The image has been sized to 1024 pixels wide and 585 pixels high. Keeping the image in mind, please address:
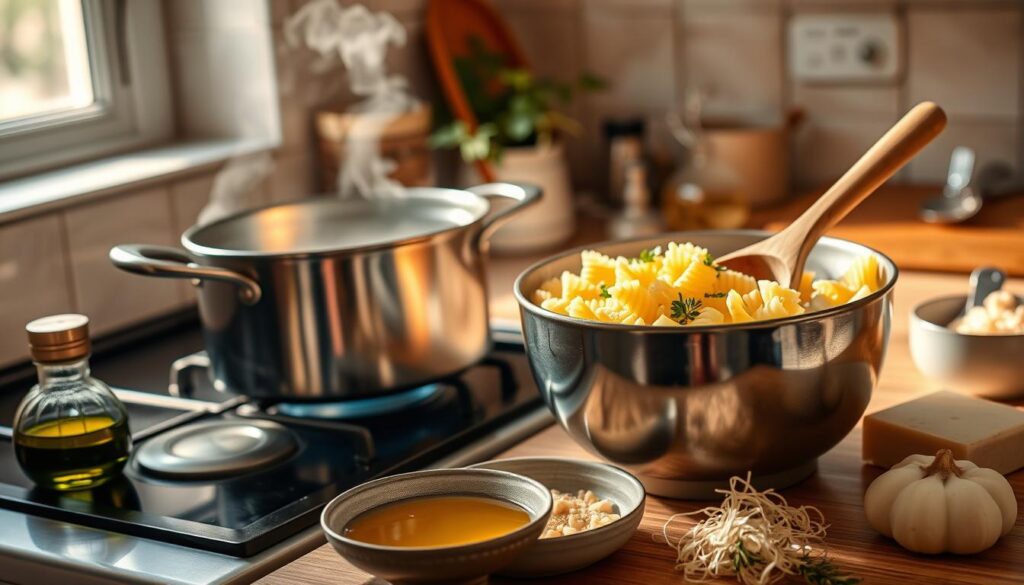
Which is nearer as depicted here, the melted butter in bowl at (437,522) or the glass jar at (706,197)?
the melted butter in bowl at (437,522)

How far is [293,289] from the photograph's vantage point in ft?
3.81

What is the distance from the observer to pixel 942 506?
2.94 feet

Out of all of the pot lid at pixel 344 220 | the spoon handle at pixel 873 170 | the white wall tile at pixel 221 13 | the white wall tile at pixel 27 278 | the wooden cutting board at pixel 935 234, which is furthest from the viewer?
the white wall tile at pixel 221 13

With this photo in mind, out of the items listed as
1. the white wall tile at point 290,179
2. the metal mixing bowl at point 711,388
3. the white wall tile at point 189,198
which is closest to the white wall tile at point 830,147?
the white wall tile at point 290,179

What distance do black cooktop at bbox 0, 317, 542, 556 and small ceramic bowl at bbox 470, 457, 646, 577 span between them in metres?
0.17

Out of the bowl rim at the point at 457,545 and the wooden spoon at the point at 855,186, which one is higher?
the wooden spoon at the point at 855,186

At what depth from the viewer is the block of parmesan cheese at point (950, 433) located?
1.02 meters

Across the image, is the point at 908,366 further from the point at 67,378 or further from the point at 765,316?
the point at 67,378

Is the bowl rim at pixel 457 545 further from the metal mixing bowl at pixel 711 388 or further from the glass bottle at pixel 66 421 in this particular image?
the glass bottle at pixel 66 421

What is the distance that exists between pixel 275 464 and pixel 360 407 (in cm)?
16

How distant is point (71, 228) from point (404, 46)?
0.71 meters

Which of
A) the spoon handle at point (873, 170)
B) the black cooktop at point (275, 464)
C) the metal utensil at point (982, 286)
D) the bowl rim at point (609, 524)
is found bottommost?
the black cooktop at point (275, 464)

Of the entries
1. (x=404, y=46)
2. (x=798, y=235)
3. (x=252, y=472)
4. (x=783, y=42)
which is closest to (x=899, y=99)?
(x=783, y=42)

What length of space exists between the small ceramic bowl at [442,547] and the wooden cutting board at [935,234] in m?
0.96
